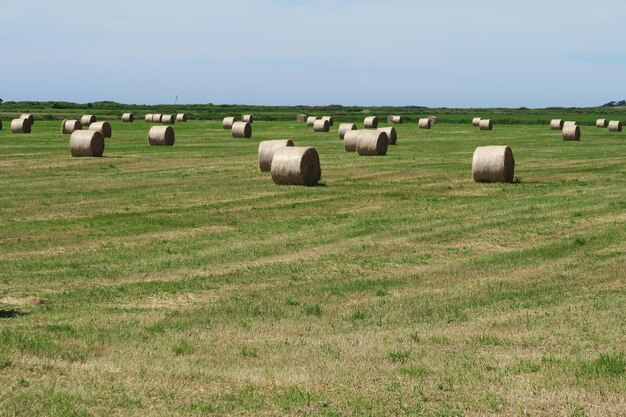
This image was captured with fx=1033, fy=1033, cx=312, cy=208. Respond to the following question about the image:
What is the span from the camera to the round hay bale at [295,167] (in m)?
33.6

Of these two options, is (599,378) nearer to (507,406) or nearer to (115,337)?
(507,406)

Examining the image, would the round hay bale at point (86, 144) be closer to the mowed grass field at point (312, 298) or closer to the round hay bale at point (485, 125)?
the mowed grass field at point (312, 298)

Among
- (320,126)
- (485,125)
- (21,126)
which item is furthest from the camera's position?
(485,125)

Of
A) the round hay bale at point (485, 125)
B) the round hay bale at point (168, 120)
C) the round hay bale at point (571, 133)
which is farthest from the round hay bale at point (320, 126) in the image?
the round hay bale at point (168, 120)

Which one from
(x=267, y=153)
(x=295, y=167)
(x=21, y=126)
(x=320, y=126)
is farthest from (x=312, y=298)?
(x=320, y=126)

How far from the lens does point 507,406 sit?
32.8 feet

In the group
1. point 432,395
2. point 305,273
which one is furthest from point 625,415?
point 305,273

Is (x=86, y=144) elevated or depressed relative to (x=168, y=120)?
elevated

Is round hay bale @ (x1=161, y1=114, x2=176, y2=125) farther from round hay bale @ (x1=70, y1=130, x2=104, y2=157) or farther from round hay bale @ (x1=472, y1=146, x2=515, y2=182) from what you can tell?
round hay bale @ (x1=472, y1=146, x2=515, y2=182)

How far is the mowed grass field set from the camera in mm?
10375

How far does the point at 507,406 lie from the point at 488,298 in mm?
6292

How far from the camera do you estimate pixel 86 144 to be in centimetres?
4662

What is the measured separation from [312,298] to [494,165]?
1940 cm

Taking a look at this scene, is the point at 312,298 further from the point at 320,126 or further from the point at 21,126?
the point at 320,126
